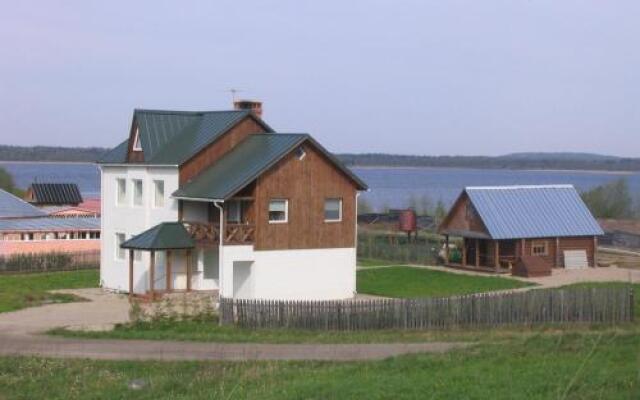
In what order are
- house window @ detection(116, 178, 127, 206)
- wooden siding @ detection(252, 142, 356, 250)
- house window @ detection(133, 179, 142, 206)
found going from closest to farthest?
wooden siding @ detection(252, 142, 356, 250) → house window @ detection(133, 179, 142, 206) → house window @ detection(116, 178, 127, 206)

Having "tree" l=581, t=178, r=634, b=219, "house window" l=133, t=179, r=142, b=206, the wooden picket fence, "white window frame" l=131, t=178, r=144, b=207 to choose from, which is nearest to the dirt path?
the wooden picket fence

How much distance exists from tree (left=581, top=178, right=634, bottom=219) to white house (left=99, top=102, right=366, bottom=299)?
157 ft

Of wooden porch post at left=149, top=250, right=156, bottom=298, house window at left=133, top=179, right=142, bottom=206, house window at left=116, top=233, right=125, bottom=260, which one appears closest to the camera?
wooden porch post at left=149, top=250, right=156, bottom=298

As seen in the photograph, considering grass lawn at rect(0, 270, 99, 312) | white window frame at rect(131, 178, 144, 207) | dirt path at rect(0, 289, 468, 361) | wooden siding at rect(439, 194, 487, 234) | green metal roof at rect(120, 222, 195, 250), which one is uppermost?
white window frame at rect(131, 178, 144, 207)

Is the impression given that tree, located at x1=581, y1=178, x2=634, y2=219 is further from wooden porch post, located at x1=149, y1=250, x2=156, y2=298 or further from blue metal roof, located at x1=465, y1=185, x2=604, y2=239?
wooden porch post, located at x1=149, y1=250, x2=156, y2=298

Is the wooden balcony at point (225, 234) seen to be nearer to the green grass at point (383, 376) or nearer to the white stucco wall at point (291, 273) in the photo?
the white stucco wall at point (291, 273)

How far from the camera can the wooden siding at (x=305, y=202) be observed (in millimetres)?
35125

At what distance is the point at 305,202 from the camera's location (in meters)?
36.1

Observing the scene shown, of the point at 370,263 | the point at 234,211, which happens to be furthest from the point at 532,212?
the point at 234,211

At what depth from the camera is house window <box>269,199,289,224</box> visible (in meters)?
35.5

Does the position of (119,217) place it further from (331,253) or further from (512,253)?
(512,253)

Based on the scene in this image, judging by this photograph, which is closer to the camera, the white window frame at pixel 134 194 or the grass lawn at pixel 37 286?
the grass lawn at pixel 37 286

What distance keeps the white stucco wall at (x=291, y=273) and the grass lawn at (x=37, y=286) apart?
6.21 m

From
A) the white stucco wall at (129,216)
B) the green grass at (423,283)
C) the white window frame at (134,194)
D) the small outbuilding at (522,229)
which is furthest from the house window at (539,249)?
the white window frame at (134,194)
